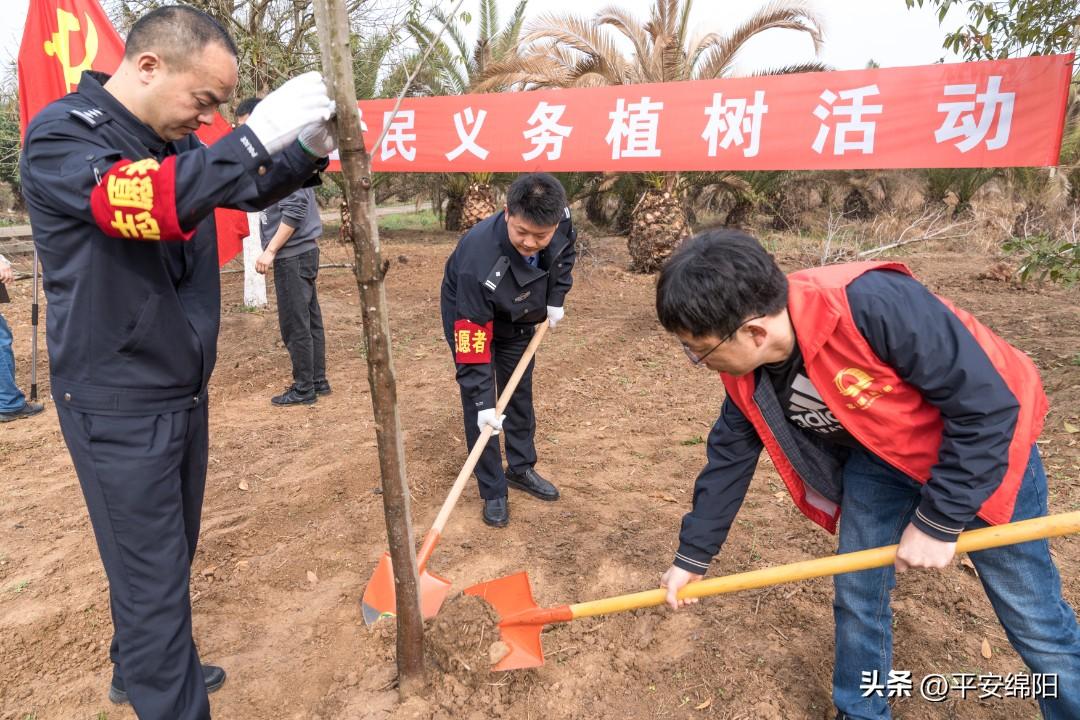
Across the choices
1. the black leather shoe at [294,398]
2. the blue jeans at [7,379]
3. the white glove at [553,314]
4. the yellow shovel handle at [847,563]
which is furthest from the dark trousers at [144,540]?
the blue jeans at [7,379]

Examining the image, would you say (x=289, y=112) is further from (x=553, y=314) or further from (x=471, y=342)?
(x=553, y=314)

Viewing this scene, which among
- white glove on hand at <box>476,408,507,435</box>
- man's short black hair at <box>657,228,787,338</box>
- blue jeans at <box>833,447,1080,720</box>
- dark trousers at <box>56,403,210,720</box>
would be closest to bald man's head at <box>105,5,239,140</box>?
dark trousers at <box>56,403,210,720</box>

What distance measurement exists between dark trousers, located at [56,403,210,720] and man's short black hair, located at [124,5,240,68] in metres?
0.91

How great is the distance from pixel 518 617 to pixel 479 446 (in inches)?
31.7

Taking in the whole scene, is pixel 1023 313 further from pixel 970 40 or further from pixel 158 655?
pixel 158 655

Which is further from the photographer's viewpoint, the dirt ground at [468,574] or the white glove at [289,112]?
the dirt ground at [468,574]

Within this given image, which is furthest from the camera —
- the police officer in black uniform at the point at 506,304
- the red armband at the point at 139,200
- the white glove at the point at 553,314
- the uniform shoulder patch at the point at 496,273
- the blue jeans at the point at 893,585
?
the white glove at the point at 553,314

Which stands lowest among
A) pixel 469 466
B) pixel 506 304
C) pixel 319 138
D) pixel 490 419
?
pixel 469 466

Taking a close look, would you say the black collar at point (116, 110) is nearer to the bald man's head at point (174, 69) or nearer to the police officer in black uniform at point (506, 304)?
the bald man's head at point (174, 69)

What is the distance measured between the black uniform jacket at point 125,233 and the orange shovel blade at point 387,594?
3.63ft

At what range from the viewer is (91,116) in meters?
1.55

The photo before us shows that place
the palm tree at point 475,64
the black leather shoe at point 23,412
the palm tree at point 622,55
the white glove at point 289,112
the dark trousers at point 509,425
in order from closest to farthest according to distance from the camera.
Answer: the white glove at point 289,112 < the dark trousers at point 509,425 < the black leather shoe at point 23,412 < the palm tree at point 622,55 < the palm tree at point 475,64

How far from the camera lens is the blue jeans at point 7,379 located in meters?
4.39

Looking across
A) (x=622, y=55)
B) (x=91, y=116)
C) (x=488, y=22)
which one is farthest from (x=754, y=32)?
Answer: (x=91, y=116)
